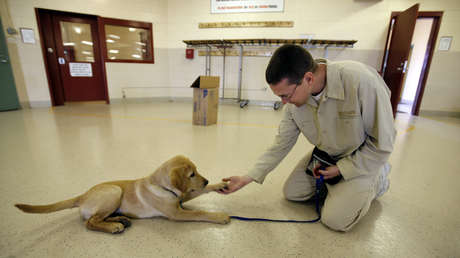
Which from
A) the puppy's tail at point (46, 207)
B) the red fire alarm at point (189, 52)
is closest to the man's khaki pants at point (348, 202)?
the puppy's tail at point (46, 207)

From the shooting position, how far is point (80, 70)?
5797mm

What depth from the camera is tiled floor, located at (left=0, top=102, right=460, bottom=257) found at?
1143 mm

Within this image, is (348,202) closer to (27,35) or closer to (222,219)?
(222,219)

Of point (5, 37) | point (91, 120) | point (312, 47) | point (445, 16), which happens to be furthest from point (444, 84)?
point (5, 37)

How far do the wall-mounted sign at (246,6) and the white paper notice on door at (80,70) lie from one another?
154 inches

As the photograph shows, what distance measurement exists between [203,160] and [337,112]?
4.87 feet

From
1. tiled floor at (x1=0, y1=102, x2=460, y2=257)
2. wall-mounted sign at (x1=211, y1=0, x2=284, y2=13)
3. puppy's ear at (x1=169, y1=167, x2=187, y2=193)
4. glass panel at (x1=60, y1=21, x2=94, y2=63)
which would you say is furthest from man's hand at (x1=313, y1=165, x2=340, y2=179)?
glass panel at (x1=60, y1=21, x2=94, y2=63)

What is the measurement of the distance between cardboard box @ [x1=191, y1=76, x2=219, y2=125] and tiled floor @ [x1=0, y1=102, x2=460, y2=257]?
0.59m

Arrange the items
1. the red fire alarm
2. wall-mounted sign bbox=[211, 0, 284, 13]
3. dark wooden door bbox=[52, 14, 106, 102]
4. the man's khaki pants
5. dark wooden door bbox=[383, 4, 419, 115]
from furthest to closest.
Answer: the red fire alarm, wall-mounted sign bbox=[211, 0, 284, 13], dark wooden door bbox=[52, 14, 106, 102], dark wooden door bbox=[383, 4, 419, 115], the man's khaki pants

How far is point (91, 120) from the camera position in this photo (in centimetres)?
403

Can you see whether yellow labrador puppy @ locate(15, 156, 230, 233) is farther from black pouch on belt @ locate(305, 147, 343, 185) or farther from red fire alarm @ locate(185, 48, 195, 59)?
red fire alarm @ locate(185, 48, 195, 59)

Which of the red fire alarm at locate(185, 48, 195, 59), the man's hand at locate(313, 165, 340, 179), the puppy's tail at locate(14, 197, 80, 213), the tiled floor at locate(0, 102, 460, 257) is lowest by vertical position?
the tiled floor at locate(0, 102, 460, 257)

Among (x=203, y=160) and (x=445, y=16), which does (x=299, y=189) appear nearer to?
(x=203, y=160)

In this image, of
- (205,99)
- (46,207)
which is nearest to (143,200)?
(46,207)
